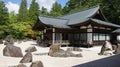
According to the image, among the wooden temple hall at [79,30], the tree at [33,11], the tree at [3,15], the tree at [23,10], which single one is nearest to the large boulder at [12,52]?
the wooden temple hall at [79,30]

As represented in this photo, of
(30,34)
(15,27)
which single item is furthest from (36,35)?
(15,27)

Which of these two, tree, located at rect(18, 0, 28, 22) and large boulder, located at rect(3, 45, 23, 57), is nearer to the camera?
large boulder, located at rect(3, 45, 23, 57)

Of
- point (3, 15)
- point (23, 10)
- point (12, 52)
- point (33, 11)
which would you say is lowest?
point (12, 52)

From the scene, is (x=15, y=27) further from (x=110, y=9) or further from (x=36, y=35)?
(x=110, y=9)

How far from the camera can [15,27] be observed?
4141cm

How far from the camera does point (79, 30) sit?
27.1 meters

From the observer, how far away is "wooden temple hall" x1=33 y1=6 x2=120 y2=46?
25.4m

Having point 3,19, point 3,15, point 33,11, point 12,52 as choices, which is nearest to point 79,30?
point 12,52

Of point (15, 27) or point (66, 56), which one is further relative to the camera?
point (15, 27)

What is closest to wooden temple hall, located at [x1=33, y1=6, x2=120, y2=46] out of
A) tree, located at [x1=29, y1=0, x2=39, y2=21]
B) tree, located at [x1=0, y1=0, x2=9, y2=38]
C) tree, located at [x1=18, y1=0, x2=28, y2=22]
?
tree, located at [x1=0, y1=0, x2=9, y2=38]

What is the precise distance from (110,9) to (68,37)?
1467cm

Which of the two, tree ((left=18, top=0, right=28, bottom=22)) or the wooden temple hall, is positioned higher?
tree ((left=18, top=0, right=28, bottom=22))

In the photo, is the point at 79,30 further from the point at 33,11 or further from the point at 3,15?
the point at 33,11

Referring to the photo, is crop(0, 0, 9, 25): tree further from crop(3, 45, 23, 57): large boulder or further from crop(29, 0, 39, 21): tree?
crop(3, 45, 23, 57): large boulder
